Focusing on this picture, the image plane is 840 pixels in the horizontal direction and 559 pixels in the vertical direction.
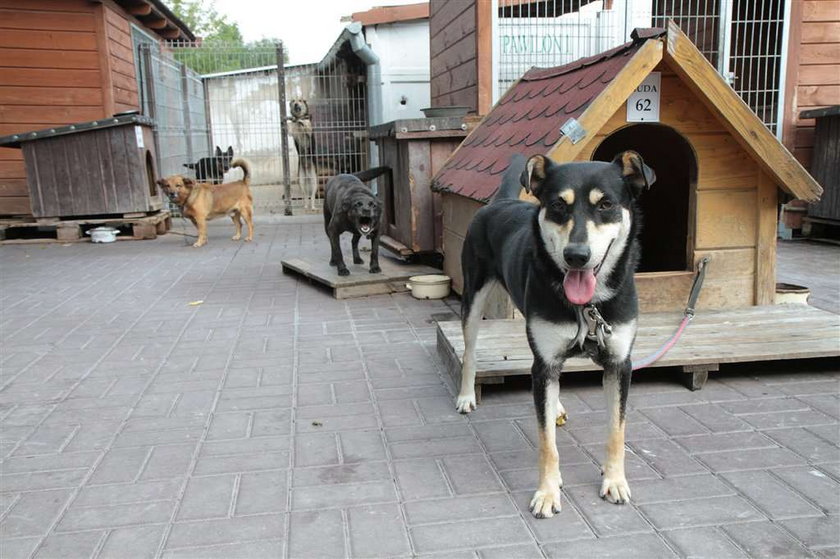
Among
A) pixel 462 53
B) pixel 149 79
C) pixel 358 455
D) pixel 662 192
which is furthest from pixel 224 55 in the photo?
pixel 358 455

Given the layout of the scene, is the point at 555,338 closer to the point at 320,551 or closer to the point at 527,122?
the point at 320,551

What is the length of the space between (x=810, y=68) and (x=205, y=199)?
343 inches

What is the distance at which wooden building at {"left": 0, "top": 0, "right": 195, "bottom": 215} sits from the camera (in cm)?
1105

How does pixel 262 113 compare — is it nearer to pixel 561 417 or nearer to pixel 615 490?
pixel 561 417

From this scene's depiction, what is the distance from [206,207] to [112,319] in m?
4.65

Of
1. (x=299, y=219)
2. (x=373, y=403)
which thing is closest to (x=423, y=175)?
(x=373, y=403)

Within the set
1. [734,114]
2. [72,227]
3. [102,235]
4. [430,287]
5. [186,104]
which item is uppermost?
[186,104]

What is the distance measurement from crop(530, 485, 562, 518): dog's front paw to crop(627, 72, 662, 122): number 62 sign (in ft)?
8.93

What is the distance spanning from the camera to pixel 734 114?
14.0 feet

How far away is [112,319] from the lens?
228 inches

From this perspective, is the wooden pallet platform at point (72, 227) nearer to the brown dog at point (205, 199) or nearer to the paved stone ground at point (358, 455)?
the brown dog at point (205, 199)

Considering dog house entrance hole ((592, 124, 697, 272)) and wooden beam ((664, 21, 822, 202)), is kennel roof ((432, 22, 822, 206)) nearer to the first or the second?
wooden beam ((664, 21, 822, 202))

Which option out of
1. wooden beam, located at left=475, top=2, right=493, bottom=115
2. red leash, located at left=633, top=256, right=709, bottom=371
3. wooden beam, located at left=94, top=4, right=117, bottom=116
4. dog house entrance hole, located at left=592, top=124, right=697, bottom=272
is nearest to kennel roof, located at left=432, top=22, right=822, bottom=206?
red leash, located at left=633, top=256, right=709, bottom=371

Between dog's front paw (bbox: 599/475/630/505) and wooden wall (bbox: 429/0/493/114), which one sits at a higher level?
wooden wall (bbox: 429/0/493/114)
